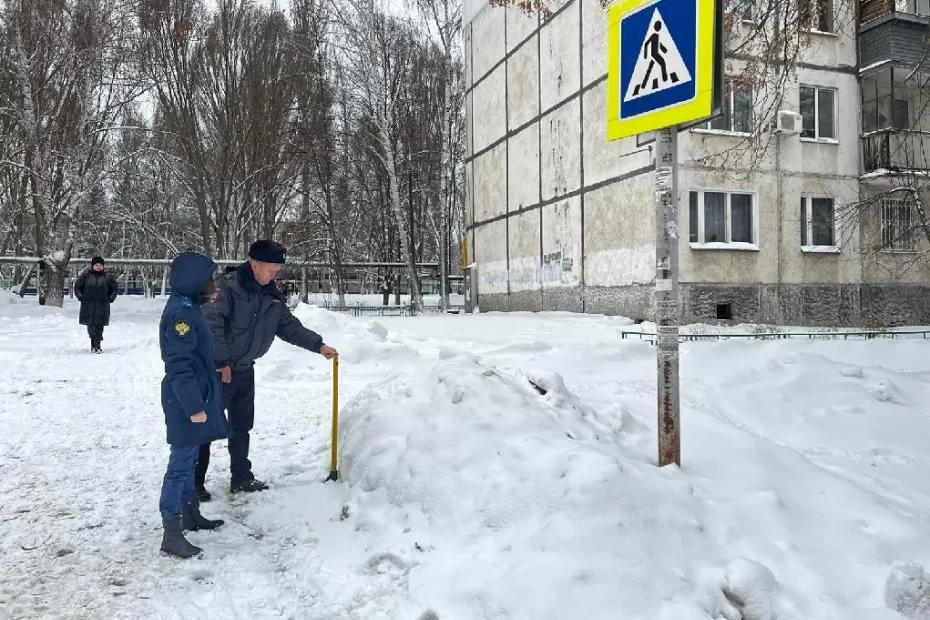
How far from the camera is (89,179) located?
2119 cm

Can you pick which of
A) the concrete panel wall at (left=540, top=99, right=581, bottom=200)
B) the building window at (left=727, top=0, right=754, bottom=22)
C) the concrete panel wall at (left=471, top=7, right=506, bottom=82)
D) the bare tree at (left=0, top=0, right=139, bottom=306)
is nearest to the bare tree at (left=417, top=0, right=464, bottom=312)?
the concrete panel wall at (left=471, top=7, right=506, bottom=82)

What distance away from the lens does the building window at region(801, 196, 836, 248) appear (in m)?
15.8

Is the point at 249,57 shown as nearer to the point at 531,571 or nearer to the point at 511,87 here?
the point at 511,87

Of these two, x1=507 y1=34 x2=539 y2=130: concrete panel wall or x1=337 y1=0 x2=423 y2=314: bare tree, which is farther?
x1=337 y1=0 x2=423 y2=314: bare tree

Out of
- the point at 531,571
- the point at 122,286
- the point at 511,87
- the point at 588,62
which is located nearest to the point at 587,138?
the point at 588,62

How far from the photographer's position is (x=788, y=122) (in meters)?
15.1

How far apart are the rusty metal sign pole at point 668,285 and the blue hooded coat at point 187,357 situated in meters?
2.48

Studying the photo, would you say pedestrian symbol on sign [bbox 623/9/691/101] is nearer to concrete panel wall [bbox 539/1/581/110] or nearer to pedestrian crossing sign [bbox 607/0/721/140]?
pedestrian crossing sign [bbox 607/0/721/140]

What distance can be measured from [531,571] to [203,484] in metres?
2.36

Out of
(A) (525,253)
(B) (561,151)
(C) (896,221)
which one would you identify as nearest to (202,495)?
(B) (561,151)

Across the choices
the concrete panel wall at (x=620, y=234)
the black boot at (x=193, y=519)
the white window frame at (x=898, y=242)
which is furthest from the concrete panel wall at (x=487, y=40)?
the black boot at (x=193, y=519)

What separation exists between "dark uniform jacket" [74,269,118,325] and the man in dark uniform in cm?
886

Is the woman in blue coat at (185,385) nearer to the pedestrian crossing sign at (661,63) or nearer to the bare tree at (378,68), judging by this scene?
the pedestrian crossing sign at (661,63)

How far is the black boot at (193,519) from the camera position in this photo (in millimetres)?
3715
